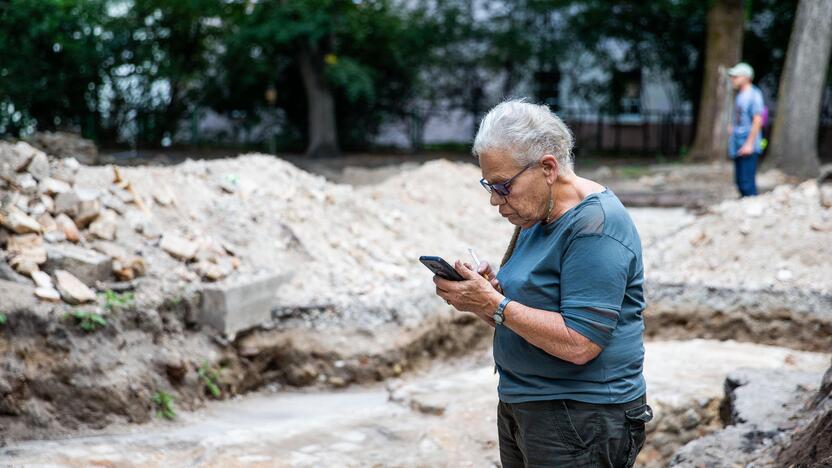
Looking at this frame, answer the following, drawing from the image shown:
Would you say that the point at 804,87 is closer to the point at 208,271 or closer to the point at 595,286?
the point at 208,271

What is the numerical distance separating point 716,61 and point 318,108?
7.88m

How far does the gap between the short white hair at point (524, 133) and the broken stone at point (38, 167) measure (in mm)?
4689

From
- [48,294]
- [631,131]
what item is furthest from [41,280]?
[631,131]

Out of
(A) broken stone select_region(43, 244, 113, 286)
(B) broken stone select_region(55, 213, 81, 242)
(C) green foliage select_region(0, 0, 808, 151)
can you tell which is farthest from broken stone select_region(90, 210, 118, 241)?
(C) green foliage select_region(0, 0, 808, 151)

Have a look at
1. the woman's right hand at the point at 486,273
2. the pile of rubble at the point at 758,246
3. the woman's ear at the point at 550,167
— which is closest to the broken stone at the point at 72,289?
the woman's right hand at the point at 486,273

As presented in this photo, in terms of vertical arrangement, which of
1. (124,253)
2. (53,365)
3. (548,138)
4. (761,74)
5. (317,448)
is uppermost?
(761,74)

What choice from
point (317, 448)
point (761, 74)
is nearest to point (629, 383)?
point (317, 448)

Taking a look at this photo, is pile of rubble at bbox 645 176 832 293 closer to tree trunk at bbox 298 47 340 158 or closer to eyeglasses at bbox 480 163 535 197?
eyeglasses at bbox 480 163 535 197

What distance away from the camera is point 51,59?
59.7ft

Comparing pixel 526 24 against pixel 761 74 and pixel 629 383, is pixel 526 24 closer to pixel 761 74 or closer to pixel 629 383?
pixel 761 74

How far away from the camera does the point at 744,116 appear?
32.4 feet

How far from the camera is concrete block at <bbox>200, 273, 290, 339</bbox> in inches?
243

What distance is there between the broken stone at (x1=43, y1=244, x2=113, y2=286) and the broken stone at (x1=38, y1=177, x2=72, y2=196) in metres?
0.57

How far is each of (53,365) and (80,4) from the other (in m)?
14.0
